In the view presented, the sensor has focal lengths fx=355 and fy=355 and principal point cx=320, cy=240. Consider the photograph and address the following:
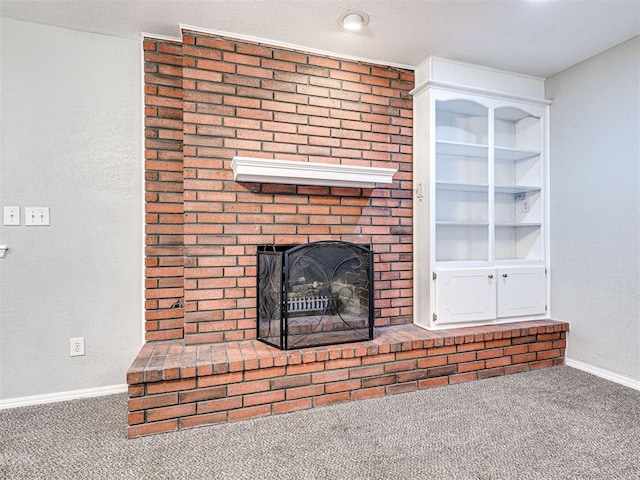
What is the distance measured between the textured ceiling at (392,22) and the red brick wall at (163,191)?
23 centimetres

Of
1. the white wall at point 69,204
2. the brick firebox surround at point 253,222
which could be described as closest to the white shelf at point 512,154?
the brick firebox surround at point 253,222

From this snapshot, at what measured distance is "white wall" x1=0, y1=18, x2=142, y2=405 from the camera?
219cm

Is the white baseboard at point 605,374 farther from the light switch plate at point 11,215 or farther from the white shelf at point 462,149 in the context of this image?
the light switch plate at point 11,215

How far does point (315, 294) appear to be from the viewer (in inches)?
93.5

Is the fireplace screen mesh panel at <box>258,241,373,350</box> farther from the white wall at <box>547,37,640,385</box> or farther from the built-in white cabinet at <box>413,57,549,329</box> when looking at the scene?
the white wall at <box>547,37,640,385</box>

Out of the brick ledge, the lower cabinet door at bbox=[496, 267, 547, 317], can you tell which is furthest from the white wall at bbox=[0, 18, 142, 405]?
the lower cabinet door at bbox=[496, 267, 547, 317]

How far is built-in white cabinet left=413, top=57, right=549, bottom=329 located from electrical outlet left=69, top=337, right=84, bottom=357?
7.82 ft

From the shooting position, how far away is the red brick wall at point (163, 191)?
7.82 ft

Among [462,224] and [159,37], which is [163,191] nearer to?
[159,37]

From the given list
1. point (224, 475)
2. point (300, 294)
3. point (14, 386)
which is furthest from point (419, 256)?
point (14, 386)

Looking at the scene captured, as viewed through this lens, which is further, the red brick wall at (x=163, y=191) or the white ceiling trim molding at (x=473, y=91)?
the white ceiling trim molding at (x=473, y=91)

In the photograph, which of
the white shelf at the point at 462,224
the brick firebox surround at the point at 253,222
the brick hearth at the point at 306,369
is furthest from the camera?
the white shelf at the point at 462,224

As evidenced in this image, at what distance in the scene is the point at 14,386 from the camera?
2.20 m

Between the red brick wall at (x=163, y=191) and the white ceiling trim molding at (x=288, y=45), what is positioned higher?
the white ceiling trim molding at (x=288, y=45)
